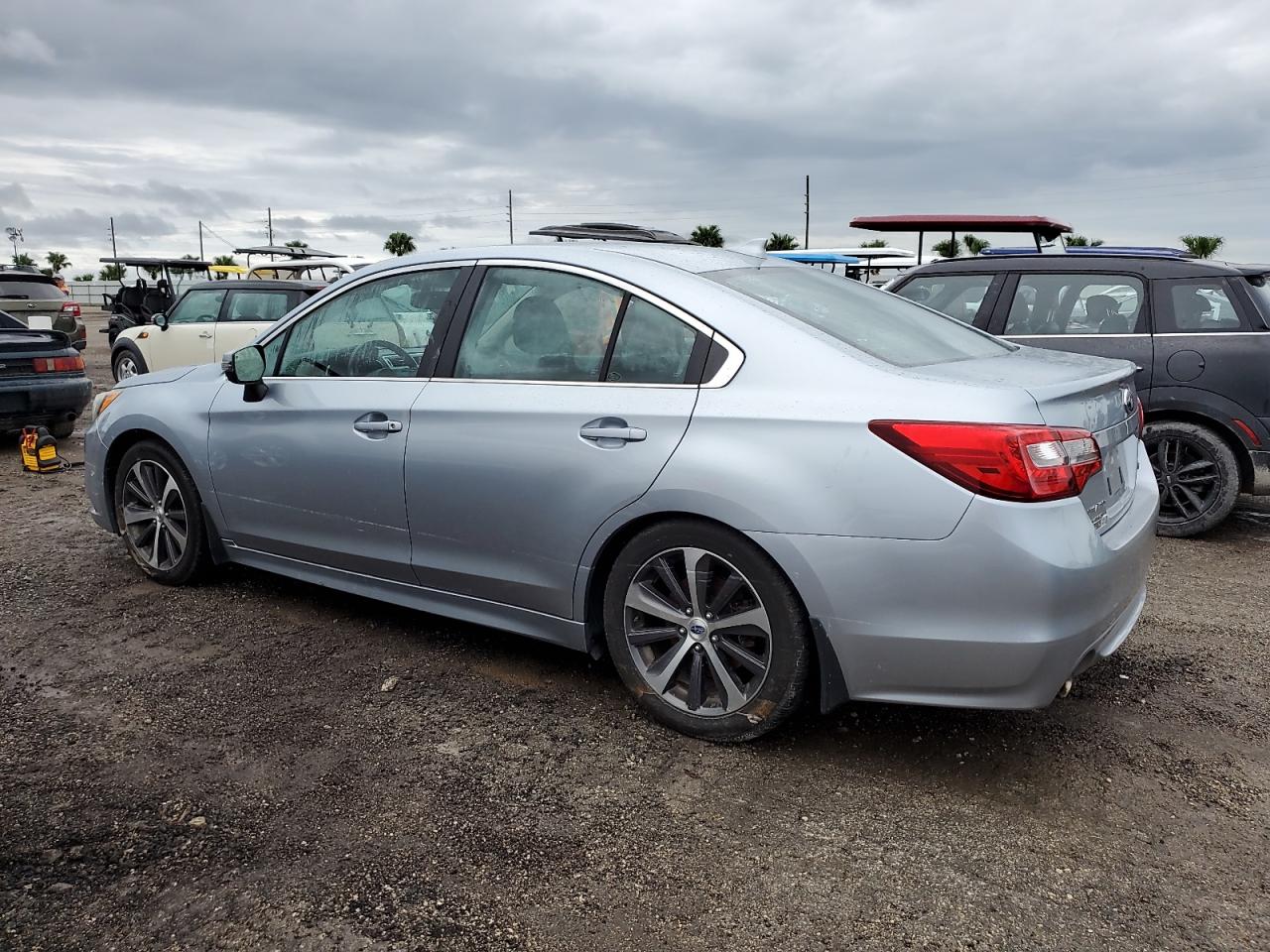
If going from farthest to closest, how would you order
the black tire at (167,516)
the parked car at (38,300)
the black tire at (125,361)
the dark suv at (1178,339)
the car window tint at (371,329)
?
the parked car at (38,300)
the black tire at (125,361)
the dark suv at (1178,339)
the black tire at (167,516)
the car window tint at (371,329)

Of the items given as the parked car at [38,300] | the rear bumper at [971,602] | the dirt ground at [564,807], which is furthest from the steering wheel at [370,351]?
the parked car at [38,300]

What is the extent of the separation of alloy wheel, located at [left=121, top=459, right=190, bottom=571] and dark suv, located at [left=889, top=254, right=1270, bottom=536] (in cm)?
495

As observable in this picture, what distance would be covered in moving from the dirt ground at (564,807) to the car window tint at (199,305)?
33.2ft

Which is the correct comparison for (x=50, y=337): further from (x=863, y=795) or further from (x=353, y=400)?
(x=863, y=795)

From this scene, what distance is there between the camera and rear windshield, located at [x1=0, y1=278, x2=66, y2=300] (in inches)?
610

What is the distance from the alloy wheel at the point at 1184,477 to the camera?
6.11 m

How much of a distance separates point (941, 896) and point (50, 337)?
31.1 feet

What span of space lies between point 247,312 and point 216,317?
430 millimetres

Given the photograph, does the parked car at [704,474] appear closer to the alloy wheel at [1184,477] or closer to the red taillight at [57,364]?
the alloy wheel at [1184,477]

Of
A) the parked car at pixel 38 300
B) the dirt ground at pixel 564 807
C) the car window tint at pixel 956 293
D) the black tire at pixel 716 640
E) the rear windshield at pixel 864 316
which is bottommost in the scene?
the dirt ground at pixel 564 807

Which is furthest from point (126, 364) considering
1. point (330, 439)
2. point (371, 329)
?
point (330, 439)

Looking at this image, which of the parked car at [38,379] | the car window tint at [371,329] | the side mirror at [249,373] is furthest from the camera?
the parked car at [38,379]

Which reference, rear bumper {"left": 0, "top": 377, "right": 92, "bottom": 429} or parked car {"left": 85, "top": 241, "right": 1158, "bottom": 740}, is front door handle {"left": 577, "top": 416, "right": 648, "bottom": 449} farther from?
rear bumper {"left": 0, "top": 377, "right": 92, "bottom": 429}

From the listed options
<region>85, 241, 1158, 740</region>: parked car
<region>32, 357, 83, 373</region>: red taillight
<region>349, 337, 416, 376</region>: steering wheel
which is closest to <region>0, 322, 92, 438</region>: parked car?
<region>32, 357, 83, 373</region>: red taillight
